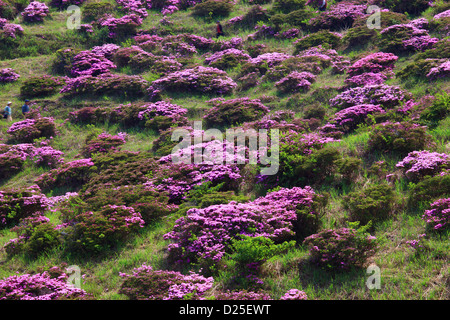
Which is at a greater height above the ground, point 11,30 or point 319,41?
point 11,30

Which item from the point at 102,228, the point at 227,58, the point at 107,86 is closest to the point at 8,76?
the point at 107,86

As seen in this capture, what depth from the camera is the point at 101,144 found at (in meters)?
16.2

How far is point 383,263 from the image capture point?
25.5ft

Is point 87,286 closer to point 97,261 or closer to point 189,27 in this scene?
point 97,261

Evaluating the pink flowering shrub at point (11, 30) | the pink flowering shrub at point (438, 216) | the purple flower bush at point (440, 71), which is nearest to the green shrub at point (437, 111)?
the purple flower bush at point (440, 71)

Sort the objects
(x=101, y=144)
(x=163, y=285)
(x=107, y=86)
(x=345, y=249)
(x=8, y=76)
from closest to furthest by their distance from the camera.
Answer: (x=345, y=249) → (x=163, y=285) → (x=101, y=144) → (x=107, y=86) → (x=8, y=76)

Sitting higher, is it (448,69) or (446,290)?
(448,69)

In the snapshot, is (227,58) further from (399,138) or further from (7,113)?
(399,138)

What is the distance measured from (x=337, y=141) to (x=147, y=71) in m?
14.0

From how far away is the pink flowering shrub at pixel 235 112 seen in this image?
16.7 m

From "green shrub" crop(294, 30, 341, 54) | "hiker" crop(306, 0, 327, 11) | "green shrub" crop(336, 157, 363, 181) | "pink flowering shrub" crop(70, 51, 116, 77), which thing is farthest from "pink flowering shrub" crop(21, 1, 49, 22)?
"green shrub" crop(336, 157, 363, 181)

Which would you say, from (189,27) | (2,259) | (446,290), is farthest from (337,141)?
(189,27)

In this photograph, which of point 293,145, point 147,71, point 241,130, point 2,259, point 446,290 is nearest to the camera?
point 446,290

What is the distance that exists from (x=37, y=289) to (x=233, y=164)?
6447 mm
